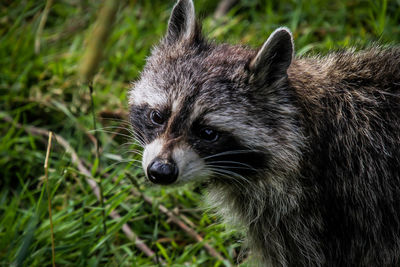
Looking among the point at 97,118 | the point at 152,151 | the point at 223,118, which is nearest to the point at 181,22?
the point at 223,118

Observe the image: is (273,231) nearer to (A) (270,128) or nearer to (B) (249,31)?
(A) (270,128)

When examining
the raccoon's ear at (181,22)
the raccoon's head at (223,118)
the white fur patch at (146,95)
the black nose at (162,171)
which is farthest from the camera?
the raccoon's ear at (181,22)

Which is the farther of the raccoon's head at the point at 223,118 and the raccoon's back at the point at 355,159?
the raccoon's back at the point at 355,159

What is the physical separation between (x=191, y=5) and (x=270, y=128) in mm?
1187

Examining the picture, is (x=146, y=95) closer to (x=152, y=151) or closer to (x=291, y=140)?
(x=152, y=151)

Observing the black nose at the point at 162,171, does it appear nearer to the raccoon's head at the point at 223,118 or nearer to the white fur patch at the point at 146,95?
the raccoon's head at the point at 223,118

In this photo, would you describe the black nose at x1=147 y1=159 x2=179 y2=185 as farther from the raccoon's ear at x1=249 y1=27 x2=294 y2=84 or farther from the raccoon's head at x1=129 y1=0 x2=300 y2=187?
the raccoon's ear at x1=249 y1=27 x2=294 y2=84

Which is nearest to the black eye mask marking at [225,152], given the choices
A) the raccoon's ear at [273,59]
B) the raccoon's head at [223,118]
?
the raccoon's head at [223,118]

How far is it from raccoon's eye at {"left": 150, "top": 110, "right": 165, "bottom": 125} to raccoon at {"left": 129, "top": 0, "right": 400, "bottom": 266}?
1cm

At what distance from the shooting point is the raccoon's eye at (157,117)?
3.59 metres

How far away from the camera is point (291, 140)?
3.52 m

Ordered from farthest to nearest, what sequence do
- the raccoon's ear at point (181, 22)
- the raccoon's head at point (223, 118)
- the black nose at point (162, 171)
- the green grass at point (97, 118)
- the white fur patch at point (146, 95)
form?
the green grass at point (97, 118) → the raccoon's ear at point (181, 22) → the white fur patch at point (146, 95) → the raccoon's head at point (223, 118) → the black nose at point (162, 171)

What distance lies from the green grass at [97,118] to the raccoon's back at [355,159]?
2.60ft

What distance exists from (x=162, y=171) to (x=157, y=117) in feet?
1.59
